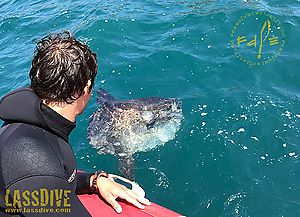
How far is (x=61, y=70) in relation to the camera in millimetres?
2768

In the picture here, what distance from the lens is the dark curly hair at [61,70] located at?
2781 millimetres

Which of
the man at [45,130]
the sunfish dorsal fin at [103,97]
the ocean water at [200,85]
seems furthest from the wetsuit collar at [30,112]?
the sunfish dorsal fin at [103,97]

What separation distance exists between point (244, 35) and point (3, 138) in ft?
28.4

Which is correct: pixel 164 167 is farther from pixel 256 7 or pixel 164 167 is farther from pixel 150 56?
pixel 256 7

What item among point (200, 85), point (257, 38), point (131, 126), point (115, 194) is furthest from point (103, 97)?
point (257, 38)

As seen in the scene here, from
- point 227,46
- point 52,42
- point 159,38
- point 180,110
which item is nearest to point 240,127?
point 180,110

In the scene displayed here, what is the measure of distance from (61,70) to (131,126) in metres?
4.57

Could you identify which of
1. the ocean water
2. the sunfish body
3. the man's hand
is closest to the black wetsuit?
the man's hand

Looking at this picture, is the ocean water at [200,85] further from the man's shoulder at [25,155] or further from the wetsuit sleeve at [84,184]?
the man's shoulder at [25,155]

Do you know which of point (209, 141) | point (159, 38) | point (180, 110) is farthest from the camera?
point (159, 38)

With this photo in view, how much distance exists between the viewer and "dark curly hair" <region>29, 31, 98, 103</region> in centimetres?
278

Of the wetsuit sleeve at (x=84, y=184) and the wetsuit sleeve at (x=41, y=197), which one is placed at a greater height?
the wetsuit sleeve at (x=41, y=197)

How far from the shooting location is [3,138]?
8.93 ft

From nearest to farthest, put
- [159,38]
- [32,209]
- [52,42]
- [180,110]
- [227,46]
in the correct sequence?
1. [32,209]
2. [52,42]
3. [180,110]
4. [227,46]
5. [159,38]
